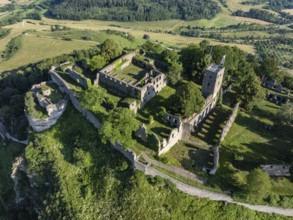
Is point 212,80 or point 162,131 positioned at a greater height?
point 212,80

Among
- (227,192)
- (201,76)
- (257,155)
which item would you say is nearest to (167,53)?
(201,76)

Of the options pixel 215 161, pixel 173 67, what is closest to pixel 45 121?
pixel 173 67

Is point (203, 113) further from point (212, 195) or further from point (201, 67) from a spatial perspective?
point (212, 195)

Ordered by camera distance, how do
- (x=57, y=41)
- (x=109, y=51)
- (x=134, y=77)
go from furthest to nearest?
(x=57, y=41) → (x=109, y=51) → (x=134, y=77)

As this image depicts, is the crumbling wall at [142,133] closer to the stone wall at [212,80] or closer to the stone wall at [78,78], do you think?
the stone wall at [212,80]

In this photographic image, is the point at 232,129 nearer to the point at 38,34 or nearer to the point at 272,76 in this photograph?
the point at 272,76

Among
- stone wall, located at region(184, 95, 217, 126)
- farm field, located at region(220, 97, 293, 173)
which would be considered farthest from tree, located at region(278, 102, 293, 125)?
stone wall, located at region(184, 95, 217, 126)
